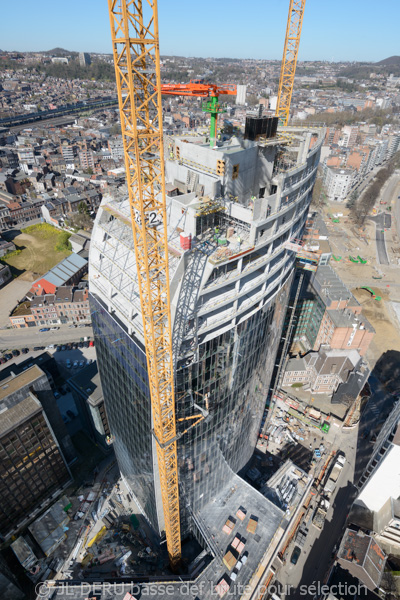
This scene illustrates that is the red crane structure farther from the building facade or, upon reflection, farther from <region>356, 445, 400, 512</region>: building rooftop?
<region>356, 445, 400, 512</region>: building rooftop

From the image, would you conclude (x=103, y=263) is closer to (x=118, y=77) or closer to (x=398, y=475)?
(x=118, y=77)

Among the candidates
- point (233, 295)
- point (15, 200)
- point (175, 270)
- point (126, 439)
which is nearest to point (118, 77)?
point (175, 270)

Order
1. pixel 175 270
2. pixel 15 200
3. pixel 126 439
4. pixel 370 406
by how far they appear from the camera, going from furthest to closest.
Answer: pixel 15 200 → pixel 370 406 → pixel 126 439 → pixel 175 270

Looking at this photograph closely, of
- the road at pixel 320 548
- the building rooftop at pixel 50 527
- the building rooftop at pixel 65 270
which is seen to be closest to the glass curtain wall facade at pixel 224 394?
the road at pixel 320 548

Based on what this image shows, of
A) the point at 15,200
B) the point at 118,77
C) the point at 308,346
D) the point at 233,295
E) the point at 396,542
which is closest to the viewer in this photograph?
the point at 118,77

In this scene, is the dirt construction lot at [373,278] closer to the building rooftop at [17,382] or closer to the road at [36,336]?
the building rooftop at [17,382]

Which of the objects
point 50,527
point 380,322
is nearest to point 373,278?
point 380,322
